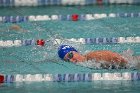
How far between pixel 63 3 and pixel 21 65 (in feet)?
14.9

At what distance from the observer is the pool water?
506cm

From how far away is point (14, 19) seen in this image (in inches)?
346

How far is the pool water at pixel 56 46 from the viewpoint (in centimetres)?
506

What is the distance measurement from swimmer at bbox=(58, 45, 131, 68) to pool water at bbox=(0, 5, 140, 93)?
97mm

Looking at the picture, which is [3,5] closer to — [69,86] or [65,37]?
[65,37]

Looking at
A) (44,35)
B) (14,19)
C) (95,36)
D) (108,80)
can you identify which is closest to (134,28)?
(95,36)

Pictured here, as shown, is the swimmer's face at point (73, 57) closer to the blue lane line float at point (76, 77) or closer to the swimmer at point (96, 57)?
the swimmer at point (96, 57)

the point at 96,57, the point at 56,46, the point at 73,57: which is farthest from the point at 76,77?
the point at 56,46

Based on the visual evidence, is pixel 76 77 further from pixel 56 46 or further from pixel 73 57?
pixel 56 46

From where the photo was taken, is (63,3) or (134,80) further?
(63,3)

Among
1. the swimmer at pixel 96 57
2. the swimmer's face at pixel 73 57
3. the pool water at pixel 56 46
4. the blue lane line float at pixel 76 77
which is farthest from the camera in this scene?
the swimmer's face at pixel 73 57

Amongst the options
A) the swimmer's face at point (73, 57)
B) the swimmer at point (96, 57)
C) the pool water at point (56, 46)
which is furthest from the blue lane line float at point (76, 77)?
the swimmer's face at point (73, 57)

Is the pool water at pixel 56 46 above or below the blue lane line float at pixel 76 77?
above

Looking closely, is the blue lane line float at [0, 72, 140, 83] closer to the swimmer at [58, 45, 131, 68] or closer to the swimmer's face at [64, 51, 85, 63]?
the swimmer at [58, 45, 131, 68]
